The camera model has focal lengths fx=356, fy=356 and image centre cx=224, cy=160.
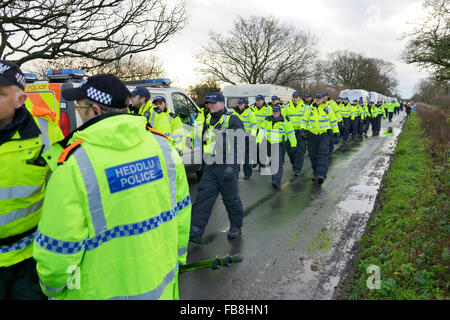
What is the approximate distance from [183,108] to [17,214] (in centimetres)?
621

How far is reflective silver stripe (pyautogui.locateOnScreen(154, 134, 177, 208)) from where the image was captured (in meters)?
1.94

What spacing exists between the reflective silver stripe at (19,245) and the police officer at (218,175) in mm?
2960

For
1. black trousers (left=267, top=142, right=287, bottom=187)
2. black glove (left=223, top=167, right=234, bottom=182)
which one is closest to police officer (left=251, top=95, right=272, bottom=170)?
black trousers (left=267, top=142, right=287, bottom=187)

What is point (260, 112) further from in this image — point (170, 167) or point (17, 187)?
point (17, 187)

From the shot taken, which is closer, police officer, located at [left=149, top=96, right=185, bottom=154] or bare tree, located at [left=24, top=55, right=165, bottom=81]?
police officer, located at [left=149, top=96, right=185, bottom=154]

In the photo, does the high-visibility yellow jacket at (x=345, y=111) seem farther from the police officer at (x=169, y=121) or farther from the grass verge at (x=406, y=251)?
the police officer at (x=169, y=121)

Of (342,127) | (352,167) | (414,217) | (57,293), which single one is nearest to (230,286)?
(57,293)

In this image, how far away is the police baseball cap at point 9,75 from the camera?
6.46 ft

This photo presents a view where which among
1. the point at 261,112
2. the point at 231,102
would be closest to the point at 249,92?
the point at 231,102

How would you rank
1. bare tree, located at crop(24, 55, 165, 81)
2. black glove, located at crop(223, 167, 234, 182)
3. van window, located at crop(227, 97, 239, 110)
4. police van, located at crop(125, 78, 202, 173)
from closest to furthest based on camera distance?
black glove, located at crop(223, 167, 234, 182), police van, located at crop(125, 78, 202, 173), bare tree, located at crop(24, 55, 165, 81), van window, located at crop(227, 97, 239, 110)

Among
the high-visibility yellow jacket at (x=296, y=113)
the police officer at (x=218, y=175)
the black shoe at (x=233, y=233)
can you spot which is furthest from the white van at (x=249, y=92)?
the black shoe at (x=233, y=233)

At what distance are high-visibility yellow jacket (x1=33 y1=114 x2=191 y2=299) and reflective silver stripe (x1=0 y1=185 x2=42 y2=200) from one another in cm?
50

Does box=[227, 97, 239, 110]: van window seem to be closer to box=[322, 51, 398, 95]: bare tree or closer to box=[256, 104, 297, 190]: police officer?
box=[256, 104, 297, 190]: police officer

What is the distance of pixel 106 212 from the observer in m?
1.62
